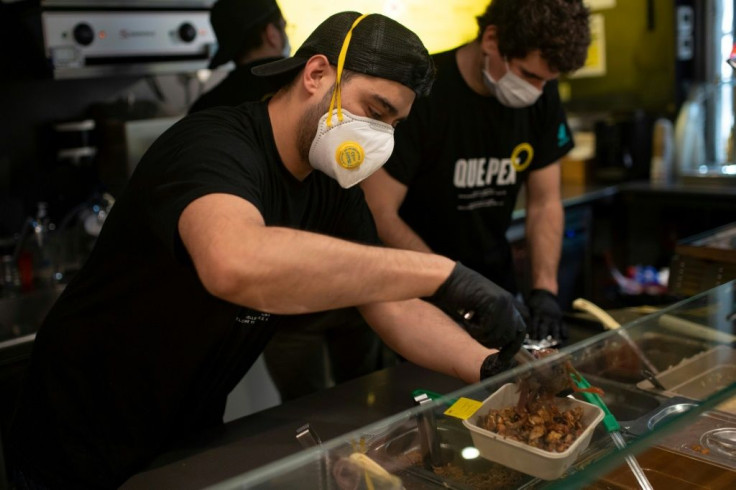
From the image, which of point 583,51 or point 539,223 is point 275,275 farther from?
point 539,223

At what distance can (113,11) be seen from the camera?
119 inches

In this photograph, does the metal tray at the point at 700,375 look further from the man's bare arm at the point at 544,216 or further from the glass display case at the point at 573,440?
the man's bare arm at the point at 544,216

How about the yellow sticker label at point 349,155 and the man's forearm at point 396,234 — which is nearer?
the yellow sticker label at point 349,155

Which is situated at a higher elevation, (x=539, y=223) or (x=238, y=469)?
(x=539, y=223)

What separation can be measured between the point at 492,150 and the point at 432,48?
2280 millimetres

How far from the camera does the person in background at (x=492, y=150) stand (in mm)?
2135

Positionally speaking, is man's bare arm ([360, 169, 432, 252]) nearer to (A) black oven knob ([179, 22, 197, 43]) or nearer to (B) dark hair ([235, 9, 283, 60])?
(B) dark hair ([235, 9, 283, 60])

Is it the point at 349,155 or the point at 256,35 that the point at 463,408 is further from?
the point at 256,35

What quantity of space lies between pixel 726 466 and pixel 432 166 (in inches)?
50.7

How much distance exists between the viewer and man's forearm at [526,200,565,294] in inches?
103

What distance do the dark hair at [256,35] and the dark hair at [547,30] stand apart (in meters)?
0.96

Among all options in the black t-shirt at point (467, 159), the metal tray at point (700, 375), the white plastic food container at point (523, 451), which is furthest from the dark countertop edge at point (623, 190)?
→ the white plastic food container at point (523, 451)

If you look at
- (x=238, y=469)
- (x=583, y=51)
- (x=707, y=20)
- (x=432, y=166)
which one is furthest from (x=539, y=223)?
(x=707, y=20)

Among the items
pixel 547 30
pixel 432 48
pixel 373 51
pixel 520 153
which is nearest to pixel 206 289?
pixel 373 51
